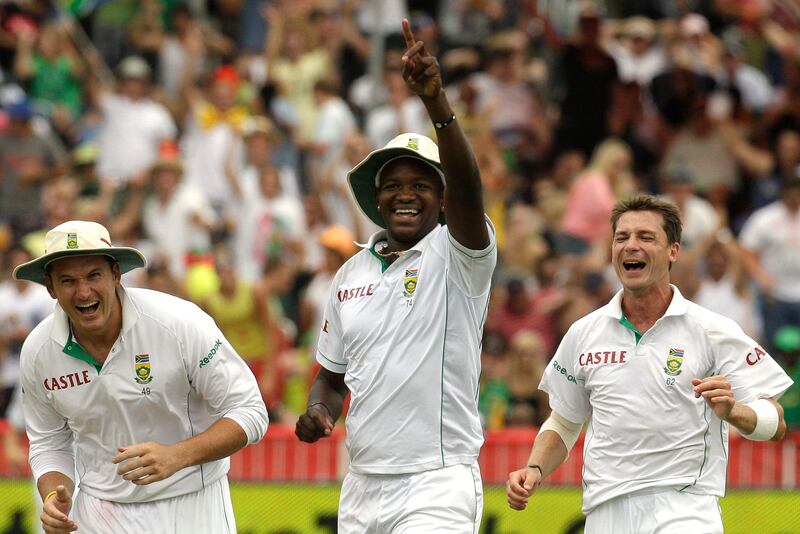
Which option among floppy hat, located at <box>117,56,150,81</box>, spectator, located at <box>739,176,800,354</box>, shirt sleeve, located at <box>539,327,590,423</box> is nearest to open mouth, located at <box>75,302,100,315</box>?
shirt sleeve, located at <box>539,327,590,423</box>

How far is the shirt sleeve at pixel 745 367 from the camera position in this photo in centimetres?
684

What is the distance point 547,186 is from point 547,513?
5.58m

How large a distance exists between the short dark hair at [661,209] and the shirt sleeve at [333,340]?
133 centimetres

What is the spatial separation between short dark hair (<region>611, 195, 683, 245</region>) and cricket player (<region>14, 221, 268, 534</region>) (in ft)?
6.20

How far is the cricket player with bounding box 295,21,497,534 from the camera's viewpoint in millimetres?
6836

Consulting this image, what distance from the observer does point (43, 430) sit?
729 centimetres

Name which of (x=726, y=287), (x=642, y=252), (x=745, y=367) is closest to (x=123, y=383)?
(x=642, y=252)

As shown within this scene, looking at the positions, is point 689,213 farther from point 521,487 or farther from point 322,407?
point 521,487

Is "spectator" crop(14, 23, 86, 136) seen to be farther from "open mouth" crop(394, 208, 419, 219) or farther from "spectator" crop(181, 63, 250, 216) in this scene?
"open mouth" crop(394, 208, 419, 219)

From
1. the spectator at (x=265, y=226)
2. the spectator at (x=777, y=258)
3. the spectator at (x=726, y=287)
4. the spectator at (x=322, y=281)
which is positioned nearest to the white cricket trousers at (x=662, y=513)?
the spectator at (x=322, y=281)

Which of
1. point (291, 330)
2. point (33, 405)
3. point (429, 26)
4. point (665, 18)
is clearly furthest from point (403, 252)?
point (665, 18)

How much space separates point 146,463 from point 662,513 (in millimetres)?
2233

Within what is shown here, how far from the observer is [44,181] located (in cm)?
1525

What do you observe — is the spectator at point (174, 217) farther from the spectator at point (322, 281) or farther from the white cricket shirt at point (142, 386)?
the white cricket shirt at point (142, 386)
